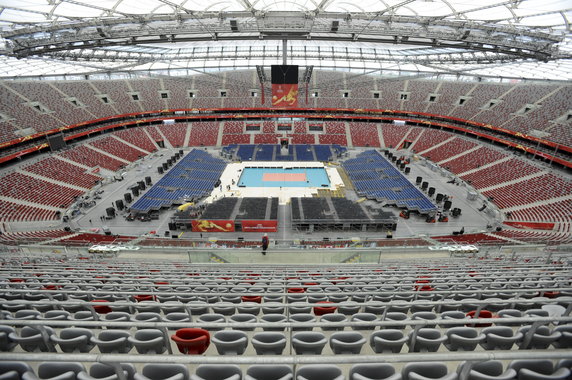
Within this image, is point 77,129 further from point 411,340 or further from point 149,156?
point 411,340

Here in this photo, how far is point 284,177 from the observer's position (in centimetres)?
4091

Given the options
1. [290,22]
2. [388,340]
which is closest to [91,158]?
[290,22]

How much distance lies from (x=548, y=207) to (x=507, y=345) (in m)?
32.7

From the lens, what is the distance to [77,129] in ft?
148

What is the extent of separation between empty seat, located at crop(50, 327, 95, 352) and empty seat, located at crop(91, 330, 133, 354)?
0.17 metres

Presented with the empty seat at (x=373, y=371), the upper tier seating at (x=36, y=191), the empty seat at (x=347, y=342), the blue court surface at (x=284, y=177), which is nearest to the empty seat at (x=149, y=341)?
the empty seat at (x=347, y=342)

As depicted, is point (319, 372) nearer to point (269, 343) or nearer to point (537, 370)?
point (269, 343)

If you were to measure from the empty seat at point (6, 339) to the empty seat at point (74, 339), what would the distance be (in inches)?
24.2

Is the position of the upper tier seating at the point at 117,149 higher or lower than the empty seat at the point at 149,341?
higher

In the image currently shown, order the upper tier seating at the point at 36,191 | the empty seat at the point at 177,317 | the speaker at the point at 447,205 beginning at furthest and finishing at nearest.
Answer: the speaker at the point at 447,205, the upper tier seating at the point at 36,191, the empty seat at the point at 177,317

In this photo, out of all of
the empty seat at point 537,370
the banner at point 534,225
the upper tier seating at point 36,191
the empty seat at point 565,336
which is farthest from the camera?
the upper tier seating at point 36,191

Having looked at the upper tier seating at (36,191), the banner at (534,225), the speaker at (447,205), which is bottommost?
the banner at (534,225)

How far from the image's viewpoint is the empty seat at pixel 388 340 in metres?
3.93

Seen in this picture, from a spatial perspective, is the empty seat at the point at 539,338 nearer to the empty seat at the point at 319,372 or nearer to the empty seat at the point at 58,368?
the empty seat at the point at 319,372
